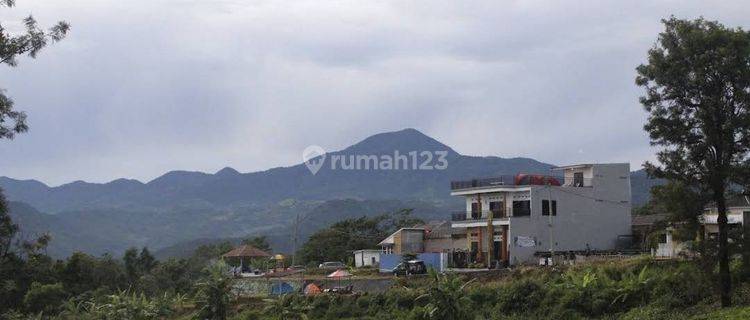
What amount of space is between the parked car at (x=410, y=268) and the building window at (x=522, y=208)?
703 centimetres

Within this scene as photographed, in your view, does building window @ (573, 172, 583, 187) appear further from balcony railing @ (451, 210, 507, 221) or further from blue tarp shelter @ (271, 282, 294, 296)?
blue tarp shelter @ (271, 282, 294, 296)

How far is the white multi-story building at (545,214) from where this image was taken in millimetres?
55844

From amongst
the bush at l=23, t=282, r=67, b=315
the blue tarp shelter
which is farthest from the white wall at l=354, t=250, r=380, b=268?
the bush at l=23, t=282, r=67, b=315

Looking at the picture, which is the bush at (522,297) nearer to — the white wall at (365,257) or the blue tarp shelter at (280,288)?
the blue tarp shelter at (280,288)

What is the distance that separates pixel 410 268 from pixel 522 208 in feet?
27.6

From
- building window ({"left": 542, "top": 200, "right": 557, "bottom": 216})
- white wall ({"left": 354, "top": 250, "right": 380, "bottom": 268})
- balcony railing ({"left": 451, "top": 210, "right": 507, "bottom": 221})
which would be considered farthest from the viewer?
white wall ({"left": 354, "top": 250, "right": 380, "bottom": 268})

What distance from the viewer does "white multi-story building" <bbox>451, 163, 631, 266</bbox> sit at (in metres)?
55.8

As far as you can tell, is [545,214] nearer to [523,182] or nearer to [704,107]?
[523,182]

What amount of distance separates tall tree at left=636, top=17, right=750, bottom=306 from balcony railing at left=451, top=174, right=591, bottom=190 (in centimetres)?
2513

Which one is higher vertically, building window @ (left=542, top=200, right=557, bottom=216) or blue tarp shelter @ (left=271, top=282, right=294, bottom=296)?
building window @ (left=542, top=200, right=557, bottom=216)

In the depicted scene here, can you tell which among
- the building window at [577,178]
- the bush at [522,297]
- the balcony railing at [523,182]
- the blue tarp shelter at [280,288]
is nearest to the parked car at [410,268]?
the blue tarp shelter at [280,288]

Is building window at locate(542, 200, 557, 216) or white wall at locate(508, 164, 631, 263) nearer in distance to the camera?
white wall at locate(508, 164, 631, 263)

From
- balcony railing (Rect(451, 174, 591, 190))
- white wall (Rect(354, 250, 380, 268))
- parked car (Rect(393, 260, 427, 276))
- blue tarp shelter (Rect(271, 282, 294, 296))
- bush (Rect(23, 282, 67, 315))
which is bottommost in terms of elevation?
bush (Rect(23, 282, 67, 315))

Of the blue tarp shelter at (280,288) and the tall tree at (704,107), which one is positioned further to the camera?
the blue tarp shelter at (280,288)
